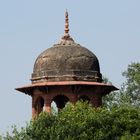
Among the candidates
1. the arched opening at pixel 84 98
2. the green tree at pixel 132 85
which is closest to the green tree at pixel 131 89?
the green tree at pixel 132 85

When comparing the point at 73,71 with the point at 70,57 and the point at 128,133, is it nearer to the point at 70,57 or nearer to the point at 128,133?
the point at 70,57

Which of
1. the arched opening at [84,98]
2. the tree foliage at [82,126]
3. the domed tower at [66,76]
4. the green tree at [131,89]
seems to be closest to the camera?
the tree foliage at [82,126]

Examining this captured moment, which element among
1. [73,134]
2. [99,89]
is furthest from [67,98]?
[73,134]

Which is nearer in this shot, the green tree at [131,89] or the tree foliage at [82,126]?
the tree foliage at [82,126]

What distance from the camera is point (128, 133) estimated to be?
29.0 m

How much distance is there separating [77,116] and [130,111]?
2.15 meters

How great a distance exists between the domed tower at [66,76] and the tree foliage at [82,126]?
80 cm

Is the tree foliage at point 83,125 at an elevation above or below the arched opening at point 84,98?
below

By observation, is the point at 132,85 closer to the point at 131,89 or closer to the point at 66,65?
the point at 131,89

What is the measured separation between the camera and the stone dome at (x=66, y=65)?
3034cm

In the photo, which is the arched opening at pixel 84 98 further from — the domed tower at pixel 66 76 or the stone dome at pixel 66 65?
the stone dome at pixel 66 65

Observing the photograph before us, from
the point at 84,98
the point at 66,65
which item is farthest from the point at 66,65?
the point at 84,98

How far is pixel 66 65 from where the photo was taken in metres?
30.3

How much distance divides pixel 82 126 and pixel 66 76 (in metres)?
2.34
